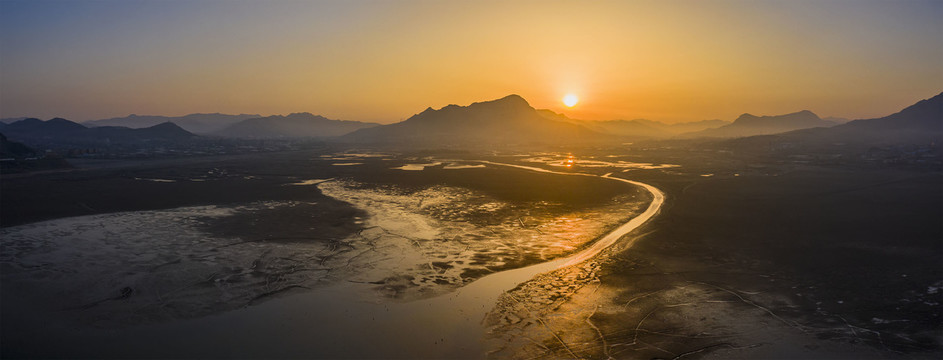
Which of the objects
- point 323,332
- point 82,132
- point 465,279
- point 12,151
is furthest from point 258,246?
point 82,132

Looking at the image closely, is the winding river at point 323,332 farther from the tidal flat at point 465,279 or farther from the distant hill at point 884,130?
the distant hill at point 884,130

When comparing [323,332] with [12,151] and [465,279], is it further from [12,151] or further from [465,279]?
[12,151]

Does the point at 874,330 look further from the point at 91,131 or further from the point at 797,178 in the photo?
the point at 91,131

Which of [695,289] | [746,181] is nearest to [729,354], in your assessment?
[695,289]

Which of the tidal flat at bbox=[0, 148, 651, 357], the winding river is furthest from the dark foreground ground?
the tidal flat at bbox=[0, 148, 651, 357]

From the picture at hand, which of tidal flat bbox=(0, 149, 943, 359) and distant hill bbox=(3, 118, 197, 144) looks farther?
distant hill bbox=(3, 118, 197, 144)

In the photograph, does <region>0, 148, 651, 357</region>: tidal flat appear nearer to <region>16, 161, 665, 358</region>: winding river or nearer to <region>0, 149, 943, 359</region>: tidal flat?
<region>0, 149, 943, 359</region>: tidal flat
